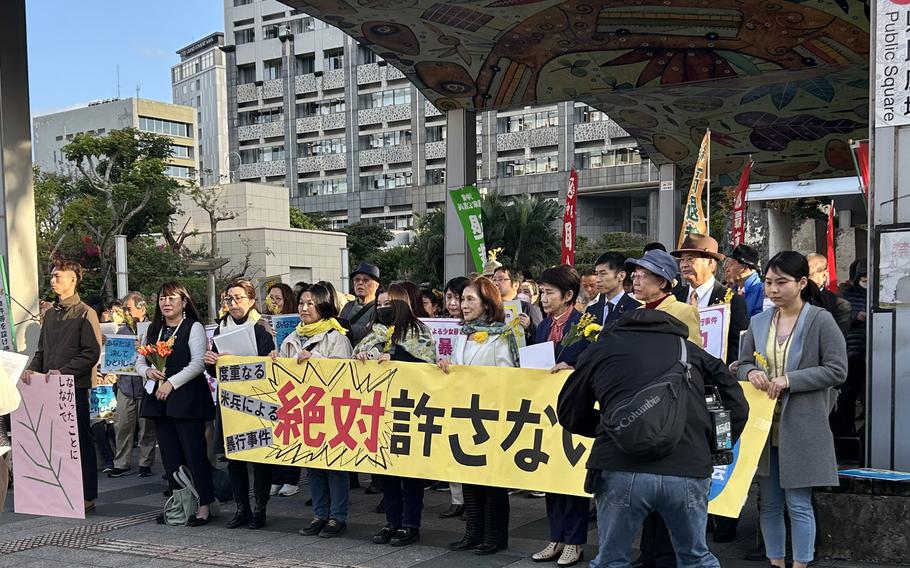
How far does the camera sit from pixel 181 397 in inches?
284

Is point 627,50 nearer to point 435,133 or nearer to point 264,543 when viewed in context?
point 264,543

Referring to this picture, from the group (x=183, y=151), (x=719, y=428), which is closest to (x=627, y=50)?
(x=719, y=428)

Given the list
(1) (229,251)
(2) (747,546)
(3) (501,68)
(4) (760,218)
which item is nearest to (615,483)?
(2) (747,546)

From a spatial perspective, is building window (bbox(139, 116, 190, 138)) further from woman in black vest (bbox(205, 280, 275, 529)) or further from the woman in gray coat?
the woman in gray coat

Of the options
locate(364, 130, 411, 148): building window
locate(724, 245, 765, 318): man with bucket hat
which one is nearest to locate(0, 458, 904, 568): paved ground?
locate(724, 245, 765, 318): man with bucket hat

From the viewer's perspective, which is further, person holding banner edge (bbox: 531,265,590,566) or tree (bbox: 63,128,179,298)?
tree (bbox: 63,128,179,298)

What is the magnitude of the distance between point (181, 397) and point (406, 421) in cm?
182

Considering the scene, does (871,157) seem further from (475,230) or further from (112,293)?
(112,293)

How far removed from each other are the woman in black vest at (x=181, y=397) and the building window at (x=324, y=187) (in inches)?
2977

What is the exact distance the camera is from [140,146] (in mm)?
37500

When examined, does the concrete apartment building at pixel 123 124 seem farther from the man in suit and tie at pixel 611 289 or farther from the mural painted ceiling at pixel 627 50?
the man in suit and tie at pixel 611 289

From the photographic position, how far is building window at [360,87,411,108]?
77.9m

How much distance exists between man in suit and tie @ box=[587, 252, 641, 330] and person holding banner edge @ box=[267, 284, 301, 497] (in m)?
2.89

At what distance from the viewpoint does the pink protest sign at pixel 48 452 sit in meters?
7.27
